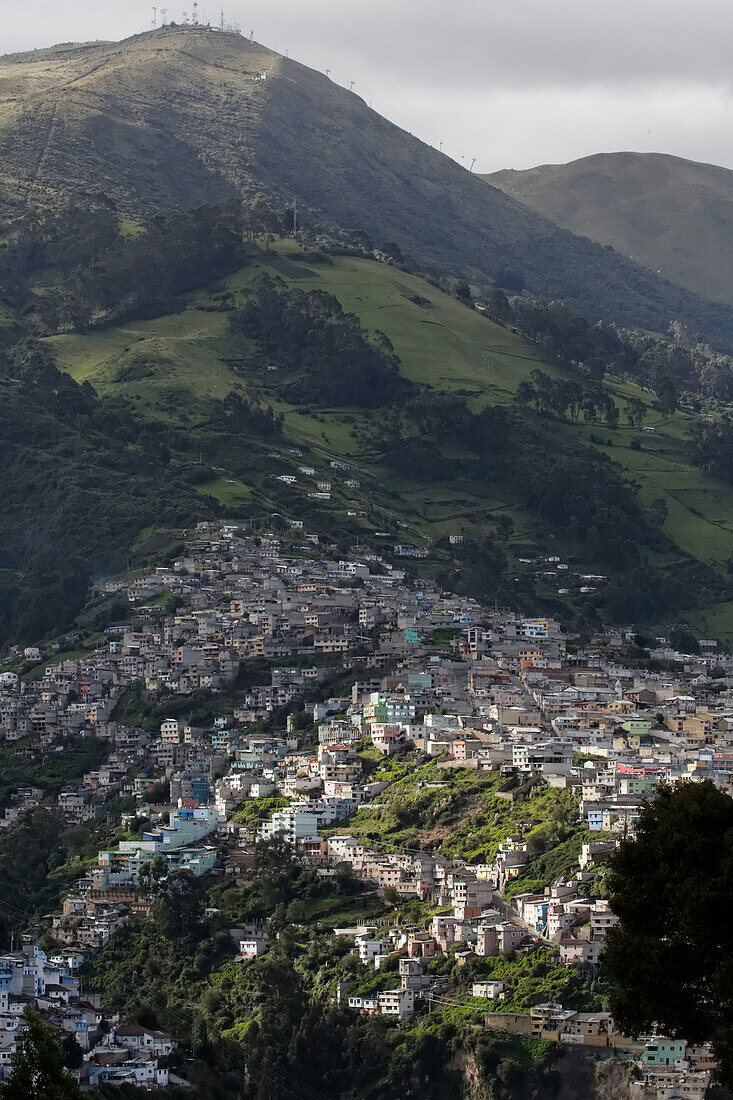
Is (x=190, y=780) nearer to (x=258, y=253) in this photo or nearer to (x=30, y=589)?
(x=30, y=589)

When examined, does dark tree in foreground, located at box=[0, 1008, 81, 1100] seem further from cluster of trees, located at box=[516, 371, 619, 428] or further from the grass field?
→ cluster of trees, located at box=[516, 371, 619, 428]

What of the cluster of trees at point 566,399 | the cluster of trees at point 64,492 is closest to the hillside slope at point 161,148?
the cluster of trees at point 566,399

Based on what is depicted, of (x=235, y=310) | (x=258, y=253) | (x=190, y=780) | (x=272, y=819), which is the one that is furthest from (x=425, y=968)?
(x=258, y=253)

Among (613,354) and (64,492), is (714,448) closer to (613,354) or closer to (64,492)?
(613,354)

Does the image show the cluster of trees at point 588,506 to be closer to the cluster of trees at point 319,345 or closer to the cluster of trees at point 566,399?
the cluster of trees at point 566,399

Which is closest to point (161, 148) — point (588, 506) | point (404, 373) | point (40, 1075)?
point (404, 373)
